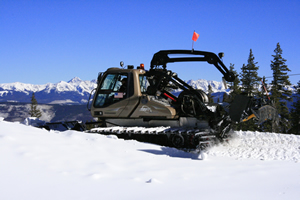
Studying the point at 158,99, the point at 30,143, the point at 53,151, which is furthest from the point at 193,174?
the point at 158,99

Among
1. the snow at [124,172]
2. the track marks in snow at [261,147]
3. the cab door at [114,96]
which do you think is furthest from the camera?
the cab door at [114,96]

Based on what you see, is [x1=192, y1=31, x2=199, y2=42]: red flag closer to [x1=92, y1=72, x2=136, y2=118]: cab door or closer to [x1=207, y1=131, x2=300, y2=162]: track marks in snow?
[x1=92, y1=72, x2=136, y2=118]: cab door

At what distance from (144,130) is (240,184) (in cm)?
516

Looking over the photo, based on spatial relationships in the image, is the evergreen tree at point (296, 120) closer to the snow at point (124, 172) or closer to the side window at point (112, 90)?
the snow at point (124, 172)

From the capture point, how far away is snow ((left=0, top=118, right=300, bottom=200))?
4.77 meters

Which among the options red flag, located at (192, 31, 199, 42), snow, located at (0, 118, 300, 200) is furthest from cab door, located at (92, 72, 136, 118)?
red flag, located at (192, 31, 199, 42)

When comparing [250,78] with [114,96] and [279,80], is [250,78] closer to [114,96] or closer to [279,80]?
[279,80]

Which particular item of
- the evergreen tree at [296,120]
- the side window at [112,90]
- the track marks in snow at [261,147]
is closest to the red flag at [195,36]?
the side window at [112,90]

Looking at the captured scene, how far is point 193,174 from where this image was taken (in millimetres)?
6082

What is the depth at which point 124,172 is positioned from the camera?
5949 mm

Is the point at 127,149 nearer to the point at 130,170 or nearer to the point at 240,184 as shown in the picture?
the point at 130,170

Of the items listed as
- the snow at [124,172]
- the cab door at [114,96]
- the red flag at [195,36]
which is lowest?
the snow at [124,172]

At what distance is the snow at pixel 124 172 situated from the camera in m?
4.77

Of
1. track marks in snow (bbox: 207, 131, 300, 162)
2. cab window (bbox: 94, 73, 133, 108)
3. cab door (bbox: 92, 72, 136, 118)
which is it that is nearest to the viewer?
track marks in snow (bbox: 207, 131, 300, 162)
